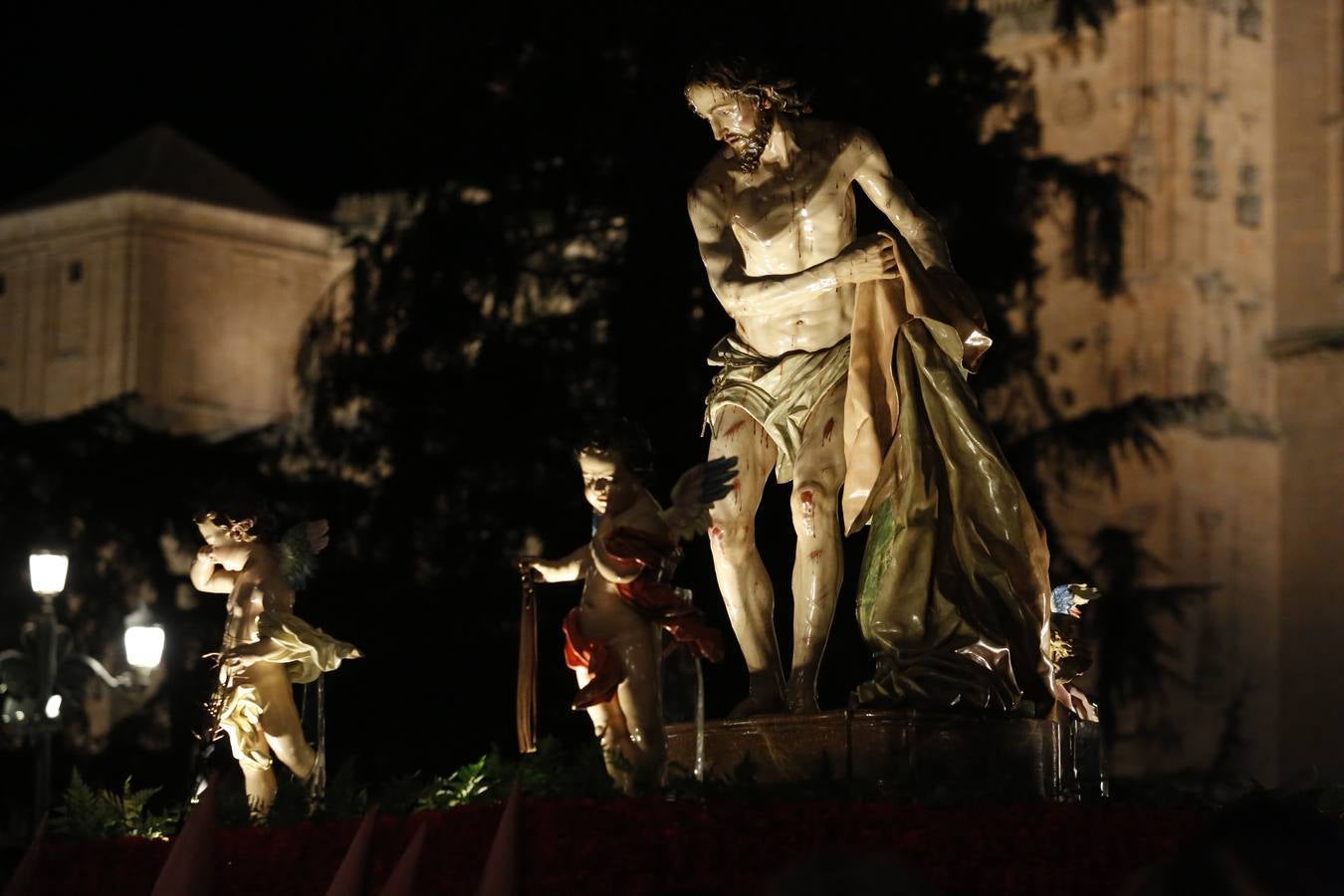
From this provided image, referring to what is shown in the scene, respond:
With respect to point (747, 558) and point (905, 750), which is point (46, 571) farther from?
point (905, 750)

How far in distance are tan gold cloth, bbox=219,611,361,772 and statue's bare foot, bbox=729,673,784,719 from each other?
1.78 metres

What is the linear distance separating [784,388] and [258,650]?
2495 mm

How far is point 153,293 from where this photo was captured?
50562 millimetres

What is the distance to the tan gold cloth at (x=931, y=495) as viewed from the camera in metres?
11.7

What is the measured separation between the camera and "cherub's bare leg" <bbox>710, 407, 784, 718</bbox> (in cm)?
1198

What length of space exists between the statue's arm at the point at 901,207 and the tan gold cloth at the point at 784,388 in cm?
48

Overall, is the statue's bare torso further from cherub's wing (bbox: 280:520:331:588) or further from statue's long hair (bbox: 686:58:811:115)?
cherub's wing (bbox: 280:520:331:588)

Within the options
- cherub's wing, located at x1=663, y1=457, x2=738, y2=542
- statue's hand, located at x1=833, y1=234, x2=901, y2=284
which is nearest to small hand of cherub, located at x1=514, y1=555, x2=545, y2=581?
cherub's wing, located at x1=663, y1=457, x2=738, y2=542

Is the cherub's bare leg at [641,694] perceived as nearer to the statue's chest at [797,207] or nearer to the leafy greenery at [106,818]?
the statue's chest at [797,207]

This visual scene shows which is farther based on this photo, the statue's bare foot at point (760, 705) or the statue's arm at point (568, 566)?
the statue's bare foot at point (760, 705)

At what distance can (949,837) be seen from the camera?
9.89 meters

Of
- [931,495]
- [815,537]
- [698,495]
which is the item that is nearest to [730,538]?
[815,537]

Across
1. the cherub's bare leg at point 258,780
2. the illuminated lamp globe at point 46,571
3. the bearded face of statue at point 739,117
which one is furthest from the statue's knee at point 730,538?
the illuminated lamp globe at point 46,571

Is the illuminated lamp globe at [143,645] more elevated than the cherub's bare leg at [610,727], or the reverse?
the illuminated lamp globe at [143,645]
